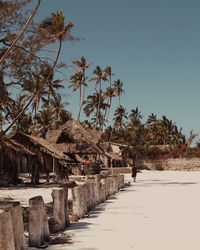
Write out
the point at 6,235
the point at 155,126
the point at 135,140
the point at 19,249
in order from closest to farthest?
1. the point at 6,235
2. the point at 19,249
3. the point at 135,140
4. the point at 155,126

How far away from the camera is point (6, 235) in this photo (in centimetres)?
415

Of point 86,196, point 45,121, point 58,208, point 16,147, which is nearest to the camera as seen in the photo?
point 58,208

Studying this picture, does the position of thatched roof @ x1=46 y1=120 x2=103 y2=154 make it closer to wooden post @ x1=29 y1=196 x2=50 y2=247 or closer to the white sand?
the white sand

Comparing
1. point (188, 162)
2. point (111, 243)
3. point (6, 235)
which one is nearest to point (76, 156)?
point (111, 243)

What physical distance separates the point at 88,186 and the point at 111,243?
3.71 m

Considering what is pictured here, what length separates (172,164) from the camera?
155ft

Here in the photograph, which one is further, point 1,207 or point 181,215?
point 181,215

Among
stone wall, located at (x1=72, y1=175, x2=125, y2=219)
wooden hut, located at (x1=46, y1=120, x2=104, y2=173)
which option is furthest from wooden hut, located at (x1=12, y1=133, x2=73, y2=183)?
stone wall, located at (x1=72, y1=175, x2=125, y2=219)

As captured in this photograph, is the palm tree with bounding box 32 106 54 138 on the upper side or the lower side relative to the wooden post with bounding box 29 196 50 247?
upper

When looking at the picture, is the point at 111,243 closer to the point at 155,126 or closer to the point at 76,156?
the point at 76,156

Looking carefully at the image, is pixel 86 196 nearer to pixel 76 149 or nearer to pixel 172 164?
pixel 76 149

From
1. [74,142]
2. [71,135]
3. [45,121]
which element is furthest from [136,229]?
[45,121]

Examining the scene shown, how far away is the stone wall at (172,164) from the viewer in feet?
152

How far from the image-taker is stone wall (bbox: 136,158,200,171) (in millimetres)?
46219
